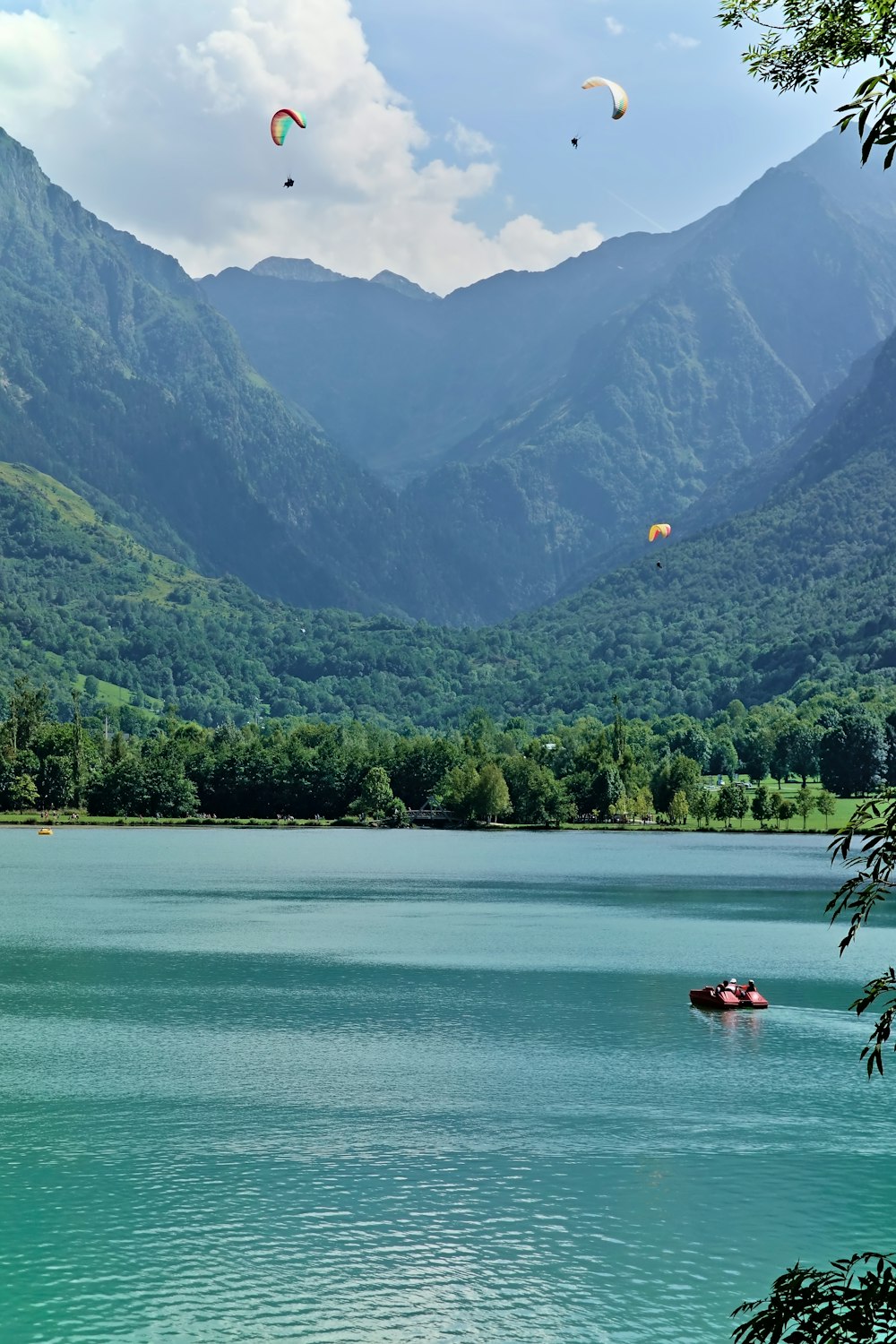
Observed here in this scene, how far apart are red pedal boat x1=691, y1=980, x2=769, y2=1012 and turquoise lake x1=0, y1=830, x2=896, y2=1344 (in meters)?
1.60

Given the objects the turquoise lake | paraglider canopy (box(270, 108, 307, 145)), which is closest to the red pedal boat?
the turquoise lake

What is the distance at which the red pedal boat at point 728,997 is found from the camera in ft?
236

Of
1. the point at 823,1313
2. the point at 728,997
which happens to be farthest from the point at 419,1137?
the point at 823,1313

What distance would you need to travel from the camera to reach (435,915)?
380 feet

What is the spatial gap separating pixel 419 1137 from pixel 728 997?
28529 millimetres

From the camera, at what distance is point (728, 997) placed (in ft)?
236

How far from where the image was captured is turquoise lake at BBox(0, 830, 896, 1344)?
33.8m

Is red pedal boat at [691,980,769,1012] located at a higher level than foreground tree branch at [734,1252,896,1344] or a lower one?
lower

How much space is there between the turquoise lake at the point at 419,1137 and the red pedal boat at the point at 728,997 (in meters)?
1.60

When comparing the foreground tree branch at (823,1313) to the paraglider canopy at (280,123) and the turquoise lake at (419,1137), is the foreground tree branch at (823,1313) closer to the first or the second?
the turquoise lake at (419,1137)

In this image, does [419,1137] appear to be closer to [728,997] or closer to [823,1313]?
[728,997]

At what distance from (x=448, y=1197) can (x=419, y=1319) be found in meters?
8.53

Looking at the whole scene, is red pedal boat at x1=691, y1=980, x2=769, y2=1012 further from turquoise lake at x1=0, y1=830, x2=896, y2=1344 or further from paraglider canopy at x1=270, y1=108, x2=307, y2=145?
paraglider canopy at x1=270, y1=108, x2=307, y2=145

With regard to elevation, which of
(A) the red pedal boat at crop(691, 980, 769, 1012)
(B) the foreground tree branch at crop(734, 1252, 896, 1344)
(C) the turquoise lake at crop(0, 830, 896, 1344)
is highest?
(B) the foreground tree branch at crop(734, 1252, 896, 1344)
